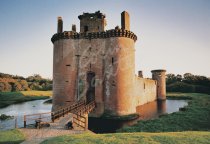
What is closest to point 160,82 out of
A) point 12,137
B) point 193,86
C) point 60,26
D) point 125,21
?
point 193,86

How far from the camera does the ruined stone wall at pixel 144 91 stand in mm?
30508

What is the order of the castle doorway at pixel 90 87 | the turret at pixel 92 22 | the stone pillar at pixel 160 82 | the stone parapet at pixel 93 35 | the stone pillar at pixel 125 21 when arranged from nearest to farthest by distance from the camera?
the stone parapet at pixel 93 35
the stone pillar at pixel 125 21
the castle doorway at pixel 90 87
the turret at pixel 92 22
the stone pillar at pixel 160 82

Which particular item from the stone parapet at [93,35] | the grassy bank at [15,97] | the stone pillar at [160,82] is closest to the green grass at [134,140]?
the stone parapet at [93,35]

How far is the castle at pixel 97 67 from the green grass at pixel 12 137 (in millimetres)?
11329

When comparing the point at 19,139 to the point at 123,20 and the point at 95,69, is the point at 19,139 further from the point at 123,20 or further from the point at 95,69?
the point at 123,20

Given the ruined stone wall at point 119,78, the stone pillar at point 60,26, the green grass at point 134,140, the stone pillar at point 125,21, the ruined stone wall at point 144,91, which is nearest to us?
the green grass at point 134,140

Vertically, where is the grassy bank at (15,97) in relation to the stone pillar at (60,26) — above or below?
below

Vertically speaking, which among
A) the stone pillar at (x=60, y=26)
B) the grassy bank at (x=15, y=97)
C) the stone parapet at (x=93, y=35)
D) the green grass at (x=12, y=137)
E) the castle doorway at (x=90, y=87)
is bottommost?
the grassy bank at (x=15, y=97)

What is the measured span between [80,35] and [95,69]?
444 centimetres

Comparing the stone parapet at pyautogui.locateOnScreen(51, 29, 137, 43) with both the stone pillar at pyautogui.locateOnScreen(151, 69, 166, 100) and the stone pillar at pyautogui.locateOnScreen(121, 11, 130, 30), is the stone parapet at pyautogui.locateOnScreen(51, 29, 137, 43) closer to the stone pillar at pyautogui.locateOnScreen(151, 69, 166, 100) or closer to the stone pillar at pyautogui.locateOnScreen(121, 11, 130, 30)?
the stone pillar at pyautogui.locateOnScreen(121, 11, 130, 30)

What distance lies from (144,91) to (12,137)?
2771 cm

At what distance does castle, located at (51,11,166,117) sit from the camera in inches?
840

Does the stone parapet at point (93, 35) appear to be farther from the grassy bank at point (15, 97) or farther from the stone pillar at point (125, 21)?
the grassy bank at point (15, 97)

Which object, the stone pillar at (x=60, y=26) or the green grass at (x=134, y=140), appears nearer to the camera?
the green grass at (x=134, y=140)
